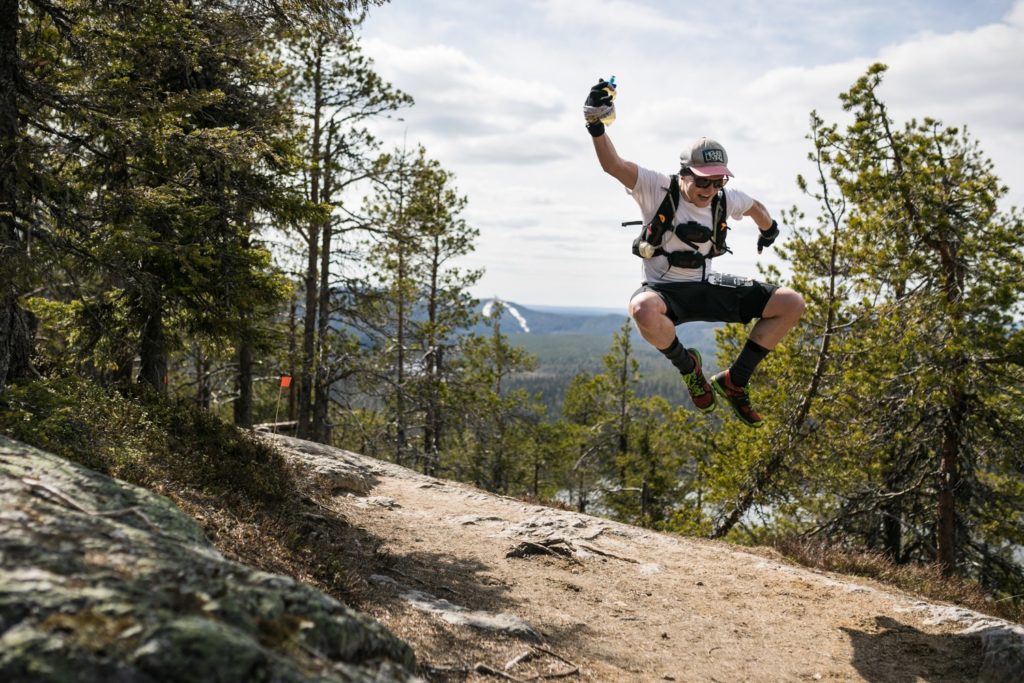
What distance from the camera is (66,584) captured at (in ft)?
6.80

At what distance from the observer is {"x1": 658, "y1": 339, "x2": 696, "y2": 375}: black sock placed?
5.88 meters

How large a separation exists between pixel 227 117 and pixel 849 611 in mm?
12639

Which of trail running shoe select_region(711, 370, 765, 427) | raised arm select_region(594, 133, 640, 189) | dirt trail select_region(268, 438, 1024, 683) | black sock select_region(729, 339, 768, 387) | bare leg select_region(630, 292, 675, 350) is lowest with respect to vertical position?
dirt trail select_region(268, 438, 1024, 683)

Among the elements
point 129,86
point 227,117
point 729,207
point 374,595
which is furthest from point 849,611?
point 227,117

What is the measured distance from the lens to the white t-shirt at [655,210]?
5734mm

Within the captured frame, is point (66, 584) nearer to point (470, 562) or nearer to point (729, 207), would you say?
point (729, 207)

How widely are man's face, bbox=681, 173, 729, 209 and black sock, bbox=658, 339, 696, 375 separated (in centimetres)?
119

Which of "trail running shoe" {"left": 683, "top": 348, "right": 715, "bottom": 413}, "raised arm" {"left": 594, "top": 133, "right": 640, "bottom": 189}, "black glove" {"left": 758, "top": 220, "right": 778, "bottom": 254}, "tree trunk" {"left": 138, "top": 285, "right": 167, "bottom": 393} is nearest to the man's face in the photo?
"raised arm" {"left": 594, "top": 133, "right": 640, "bottom": 189}

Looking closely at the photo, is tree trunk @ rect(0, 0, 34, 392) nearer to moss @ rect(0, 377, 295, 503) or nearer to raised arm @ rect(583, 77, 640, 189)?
moss @ rect(0, 377, 295, 503)

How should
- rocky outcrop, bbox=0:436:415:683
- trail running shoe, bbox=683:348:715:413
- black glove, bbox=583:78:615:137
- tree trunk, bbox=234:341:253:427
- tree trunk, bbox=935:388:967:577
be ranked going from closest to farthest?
rocky outcrop, bbox=0:436:415:683 → black glove, bbox=583:78:615:137 → trail running shoe, bbox=683:348:715:413 → tree trunk, bbox=935:388:967:577 → tree trunk, bbox=234:341:253:427

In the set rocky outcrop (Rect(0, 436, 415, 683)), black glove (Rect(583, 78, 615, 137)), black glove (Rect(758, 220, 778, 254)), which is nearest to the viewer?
rocky outcrop (Rect(0, 436, 415, 683))

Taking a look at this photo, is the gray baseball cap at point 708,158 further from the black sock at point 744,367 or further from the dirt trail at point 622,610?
the dirt trail at point 622,610

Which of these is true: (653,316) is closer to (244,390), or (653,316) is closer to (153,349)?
(153,349)

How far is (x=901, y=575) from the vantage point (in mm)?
9617
